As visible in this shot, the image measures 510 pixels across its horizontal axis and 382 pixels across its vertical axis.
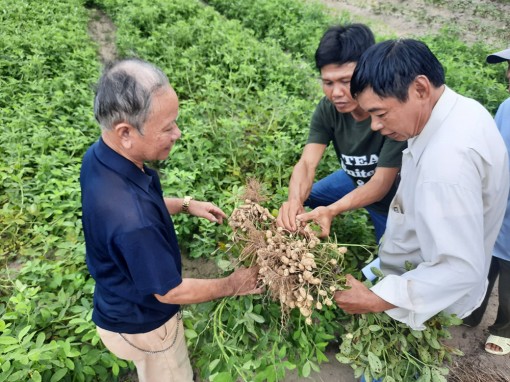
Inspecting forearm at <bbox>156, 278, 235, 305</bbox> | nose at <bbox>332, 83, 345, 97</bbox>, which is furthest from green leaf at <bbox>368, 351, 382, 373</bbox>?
nose at <bbox>332, 83, 345, 97</bbox>

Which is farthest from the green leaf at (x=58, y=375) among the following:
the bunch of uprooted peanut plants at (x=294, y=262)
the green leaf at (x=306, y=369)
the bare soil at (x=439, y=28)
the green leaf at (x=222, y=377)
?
the green leaf at (x=306, y=369)

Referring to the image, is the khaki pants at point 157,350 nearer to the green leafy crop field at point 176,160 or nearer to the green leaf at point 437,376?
the green leafy crop field at point 176,160

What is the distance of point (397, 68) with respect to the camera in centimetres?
139

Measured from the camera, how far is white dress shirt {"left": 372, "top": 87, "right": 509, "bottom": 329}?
1310 mm

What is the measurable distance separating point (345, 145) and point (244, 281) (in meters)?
1.18

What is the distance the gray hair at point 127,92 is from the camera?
131 cm

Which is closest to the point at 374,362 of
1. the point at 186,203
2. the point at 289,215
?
the point at 289,215

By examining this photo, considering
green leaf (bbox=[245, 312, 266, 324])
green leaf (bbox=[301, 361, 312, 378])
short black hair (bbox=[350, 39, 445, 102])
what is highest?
short black hair (bbox=[350, 39, 445, 102])

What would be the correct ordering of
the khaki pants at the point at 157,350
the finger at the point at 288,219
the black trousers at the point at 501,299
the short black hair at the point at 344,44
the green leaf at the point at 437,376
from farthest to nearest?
the black trousers at the point at 501,299, the short black hair at the point at 344,44, the finger at the point at 288,219, the khaki pants at the point at 157,350, the green leaf at the point at 437,376

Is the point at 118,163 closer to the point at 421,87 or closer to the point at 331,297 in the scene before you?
the point at 331,297

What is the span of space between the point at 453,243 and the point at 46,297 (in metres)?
2.37

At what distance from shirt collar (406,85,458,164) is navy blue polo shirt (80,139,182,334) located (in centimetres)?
108

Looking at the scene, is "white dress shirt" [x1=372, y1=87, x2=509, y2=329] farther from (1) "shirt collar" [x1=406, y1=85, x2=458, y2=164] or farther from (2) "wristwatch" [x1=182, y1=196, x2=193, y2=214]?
(2) "wristwatch" [x1=182, y1=196, x2=193, y2=214]

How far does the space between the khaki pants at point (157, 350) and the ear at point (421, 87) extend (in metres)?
1.54
